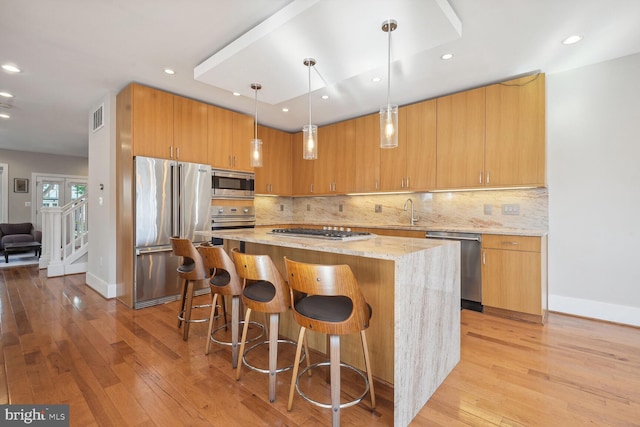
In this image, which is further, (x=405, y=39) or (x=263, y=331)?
(x=263, y=331)

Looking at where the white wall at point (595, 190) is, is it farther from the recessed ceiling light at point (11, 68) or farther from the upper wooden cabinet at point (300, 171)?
the recessed ceiling light at point (11, 68)

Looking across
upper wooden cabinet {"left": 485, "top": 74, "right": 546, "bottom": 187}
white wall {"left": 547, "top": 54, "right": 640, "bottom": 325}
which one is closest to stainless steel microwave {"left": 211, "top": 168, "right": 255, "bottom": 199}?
upper wooden cabinet {"left": 485, "top": 74, "right": 546, "bottom": 187}

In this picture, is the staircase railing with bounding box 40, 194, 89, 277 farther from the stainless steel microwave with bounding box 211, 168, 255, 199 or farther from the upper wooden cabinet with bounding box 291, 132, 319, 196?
the upper wooden cabinet with bounding box 291, 132, 319, 196

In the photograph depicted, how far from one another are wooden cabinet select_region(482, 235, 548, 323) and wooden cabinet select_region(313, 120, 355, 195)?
2.29m

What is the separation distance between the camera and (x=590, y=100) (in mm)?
3152

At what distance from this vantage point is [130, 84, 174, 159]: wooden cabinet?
3494 mm

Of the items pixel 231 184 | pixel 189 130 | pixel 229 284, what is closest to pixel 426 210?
pixel 231 184

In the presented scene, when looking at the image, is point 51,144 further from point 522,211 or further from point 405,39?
point 522,211

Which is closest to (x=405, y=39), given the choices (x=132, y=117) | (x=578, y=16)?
(x=578, y=16)

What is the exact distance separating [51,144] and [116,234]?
5250 mm

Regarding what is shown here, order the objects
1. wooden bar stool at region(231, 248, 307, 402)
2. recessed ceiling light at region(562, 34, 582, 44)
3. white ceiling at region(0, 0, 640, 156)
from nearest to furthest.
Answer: wooden bar stool at region(231, 248, 307, 402)
white ceiling at region(0, 0, 640, 156)
recessed ceiling light at region(562, 34, 582, 44)

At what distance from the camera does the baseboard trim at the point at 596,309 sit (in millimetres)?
2941

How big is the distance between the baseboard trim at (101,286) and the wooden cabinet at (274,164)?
2476 millimetres

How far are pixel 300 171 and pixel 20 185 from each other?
7337 mm
